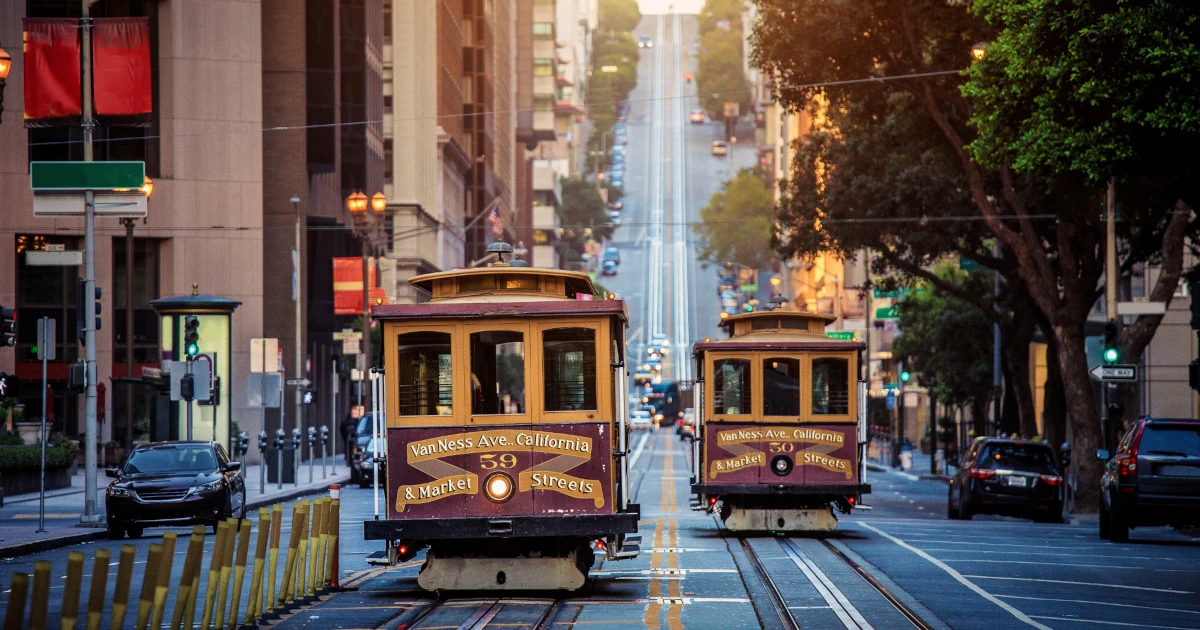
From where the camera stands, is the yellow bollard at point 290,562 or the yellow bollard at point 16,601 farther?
the yellow bollard at point 290,562

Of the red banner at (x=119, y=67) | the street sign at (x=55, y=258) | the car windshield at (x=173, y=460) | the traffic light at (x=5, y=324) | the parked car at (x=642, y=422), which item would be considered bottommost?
the parked car at (x=642, y=422)

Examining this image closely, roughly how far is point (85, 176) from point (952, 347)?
3320cm

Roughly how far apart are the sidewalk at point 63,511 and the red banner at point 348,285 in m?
6.12

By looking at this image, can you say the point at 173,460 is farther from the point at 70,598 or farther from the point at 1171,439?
the point at 70,598

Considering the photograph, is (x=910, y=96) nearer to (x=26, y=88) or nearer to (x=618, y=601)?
(x=26, y=88)

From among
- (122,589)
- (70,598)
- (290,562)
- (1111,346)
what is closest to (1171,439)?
(1111,346)

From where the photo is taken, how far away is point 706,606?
15820 millimetres

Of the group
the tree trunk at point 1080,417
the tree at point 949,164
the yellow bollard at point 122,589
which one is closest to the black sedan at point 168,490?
the tree at point 949,164

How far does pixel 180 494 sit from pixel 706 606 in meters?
13.3

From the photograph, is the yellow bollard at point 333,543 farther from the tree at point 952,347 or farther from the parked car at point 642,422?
the parked car at point 642,422

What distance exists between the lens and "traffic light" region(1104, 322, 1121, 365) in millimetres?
32062

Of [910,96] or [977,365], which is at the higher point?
[910,96]

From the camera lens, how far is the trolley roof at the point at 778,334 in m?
Answer: 25.6

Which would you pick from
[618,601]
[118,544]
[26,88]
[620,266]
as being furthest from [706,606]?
Result: [620,266]
